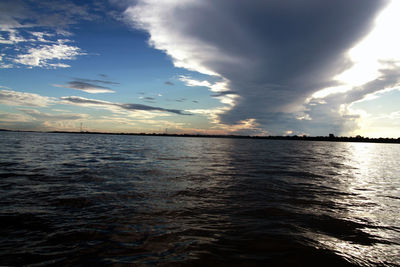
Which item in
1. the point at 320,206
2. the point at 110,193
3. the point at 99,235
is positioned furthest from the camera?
the point at 110,193

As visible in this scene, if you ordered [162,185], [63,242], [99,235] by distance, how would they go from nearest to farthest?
[63,242] < [99,235] < [162,185]

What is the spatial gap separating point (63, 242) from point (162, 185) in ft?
21.2

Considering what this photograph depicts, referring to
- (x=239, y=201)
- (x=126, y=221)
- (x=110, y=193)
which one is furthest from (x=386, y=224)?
(x=110, y=193)

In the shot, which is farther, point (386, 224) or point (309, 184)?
point (309, 184)

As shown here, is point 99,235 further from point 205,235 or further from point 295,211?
point 295,211

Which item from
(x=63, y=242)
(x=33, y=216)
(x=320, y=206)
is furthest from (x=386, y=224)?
(x=33, y=216)

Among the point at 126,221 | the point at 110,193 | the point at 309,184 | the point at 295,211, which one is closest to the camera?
the point at 126,221

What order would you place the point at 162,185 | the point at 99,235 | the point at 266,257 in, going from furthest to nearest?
the point at 162,185 → the point at 99,235 → the point at 266,257

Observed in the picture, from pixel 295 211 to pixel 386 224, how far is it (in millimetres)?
2815

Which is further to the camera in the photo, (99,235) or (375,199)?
(375,199)

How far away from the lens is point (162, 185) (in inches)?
448

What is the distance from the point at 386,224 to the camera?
678 cm

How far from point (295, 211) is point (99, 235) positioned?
6931mm

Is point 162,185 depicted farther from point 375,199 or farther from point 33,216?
point 375,199
